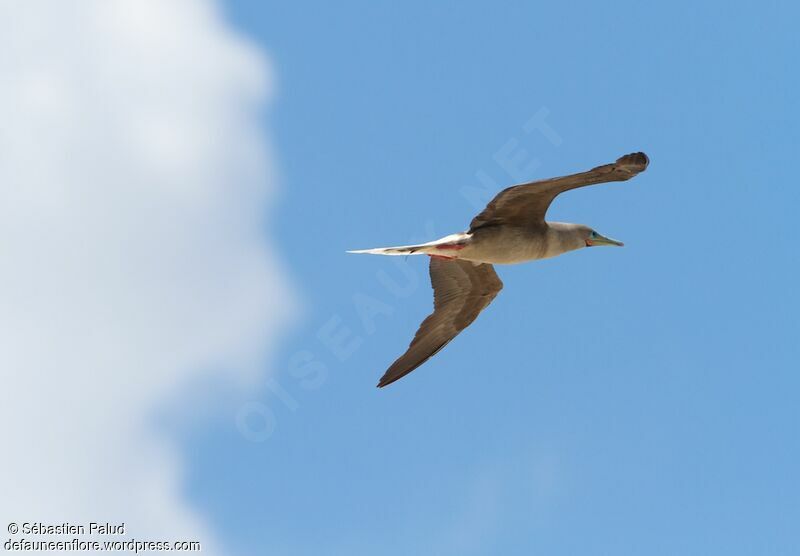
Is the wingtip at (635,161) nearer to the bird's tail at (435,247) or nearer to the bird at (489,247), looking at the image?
the bird at (489,247)

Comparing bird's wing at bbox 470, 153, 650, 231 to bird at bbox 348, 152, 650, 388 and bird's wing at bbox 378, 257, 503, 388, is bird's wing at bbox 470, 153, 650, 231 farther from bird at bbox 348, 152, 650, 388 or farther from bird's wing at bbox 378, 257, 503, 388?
bird's wing at bbox 378, 257, 503, 388

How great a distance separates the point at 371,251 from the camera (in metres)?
14.4

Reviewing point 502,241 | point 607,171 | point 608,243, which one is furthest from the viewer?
point 608,243

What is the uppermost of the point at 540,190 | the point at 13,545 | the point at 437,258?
the point at 540,190

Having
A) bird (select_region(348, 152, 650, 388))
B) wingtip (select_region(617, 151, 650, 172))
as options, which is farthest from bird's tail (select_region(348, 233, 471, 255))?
wingtip (select_region(617, 151, 650, 172))

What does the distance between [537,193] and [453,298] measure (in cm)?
292

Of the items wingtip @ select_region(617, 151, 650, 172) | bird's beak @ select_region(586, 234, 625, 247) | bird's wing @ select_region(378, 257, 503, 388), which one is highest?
wingtip @ select_region(617, 151, 650, 172)

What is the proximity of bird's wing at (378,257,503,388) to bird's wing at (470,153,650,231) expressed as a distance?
→ 1.70 m

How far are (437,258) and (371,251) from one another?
264cm

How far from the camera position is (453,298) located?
661 inches

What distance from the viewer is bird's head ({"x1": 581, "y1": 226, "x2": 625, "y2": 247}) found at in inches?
625

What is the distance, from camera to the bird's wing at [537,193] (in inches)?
531

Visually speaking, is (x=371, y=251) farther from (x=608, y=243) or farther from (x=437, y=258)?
(x=608, y=243)

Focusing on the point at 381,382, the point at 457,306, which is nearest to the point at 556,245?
the point at 457,306
